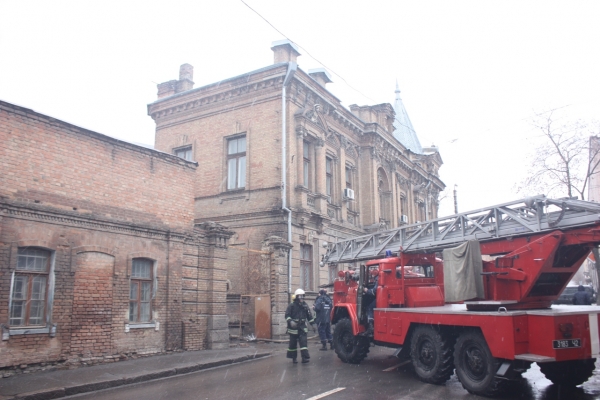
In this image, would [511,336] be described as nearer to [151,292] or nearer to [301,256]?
[151,292]

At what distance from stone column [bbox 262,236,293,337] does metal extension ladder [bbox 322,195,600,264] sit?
4.87 m

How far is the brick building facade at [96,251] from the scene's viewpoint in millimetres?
10719

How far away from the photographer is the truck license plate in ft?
24.8

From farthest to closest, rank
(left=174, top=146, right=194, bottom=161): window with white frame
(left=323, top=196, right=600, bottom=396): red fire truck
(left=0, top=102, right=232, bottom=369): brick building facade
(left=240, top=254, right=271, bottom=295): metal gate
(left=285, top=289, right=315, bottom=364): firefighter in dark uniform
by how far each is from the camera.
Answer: (left=174, top=146, right=194, bottom=161): window with white frame → (left=240, top=254, right=271, bottom=295): metal gate → (left=285, top=289, right=315, bottom=364): firefighter in dark uniform → (left=0, top=102, right=232, bottom=369): brick building facade → (left=323, top=196, right=600, bottom=396): red fire truck

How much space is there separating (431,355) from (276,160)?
12030mm

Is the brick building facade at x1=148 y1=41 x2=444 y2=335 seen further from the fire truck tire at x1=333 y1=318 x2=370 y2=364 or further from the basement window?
the basement window

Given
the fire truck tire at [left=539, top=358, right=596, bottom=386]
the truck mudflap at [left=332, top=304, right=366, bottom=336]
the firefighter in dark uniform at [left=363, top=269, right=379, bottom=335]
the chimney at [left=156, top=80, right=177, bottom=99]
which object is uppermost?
the chimney at [left=156, top=80, right=177, bottom=99]

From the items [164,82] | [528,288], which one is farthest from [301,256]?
[528,288]

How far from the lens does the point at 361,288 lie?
11.9 metres

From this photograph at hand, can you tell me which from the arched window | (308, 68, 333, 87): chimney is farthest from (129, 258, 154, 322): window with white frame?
the arched window

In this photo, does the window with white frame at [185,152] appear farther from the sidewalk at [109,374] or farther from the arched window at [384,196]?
the sidewalk at [109,374]

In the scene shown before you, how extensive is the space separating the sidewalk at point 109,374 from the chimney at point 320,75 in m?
13.8

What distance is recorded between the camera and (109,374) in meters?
10.4

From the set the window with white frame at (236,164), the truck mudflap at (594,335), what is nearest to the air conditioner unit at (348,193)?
the window with white frame at (236,164)
